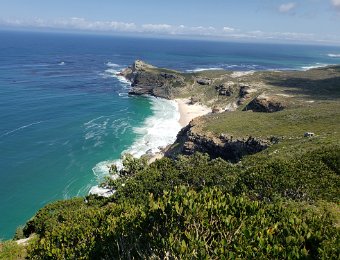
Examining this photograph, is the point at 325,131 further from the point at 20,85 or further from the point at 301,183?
the point at 20,85

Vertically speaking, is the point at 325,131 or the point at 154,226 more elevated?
the point at 154,226

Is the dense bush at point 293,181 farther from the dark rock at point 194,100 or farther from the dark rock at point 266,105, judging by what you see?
the dark rock at point 194,100

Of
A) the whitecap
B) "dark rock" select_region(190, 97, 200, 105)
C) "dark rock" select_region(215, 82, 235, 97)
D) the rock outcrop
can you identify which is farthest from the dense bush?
the whitecap

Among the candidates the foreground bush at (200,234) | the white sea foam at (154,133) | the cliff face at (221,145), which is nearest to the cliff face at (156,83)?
the white sea foam at (154,133)

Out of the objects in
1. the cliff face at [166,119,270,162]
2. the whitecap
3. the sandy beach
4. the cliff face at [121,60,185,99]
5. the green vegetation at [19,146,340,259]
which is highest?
the green vegetation at [19,146,340,259]

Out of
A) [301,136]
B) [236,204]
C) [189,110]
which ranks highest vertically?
[236,204]

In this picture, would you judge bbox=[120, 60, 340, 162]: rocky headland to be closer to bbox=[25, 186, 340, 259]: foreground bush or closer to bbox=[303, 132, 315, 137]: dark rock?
bbox=[303, 132, 315, 137]: dark rock

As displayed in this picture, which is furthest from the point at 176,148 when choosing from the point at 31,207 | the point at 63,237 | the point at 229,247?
the point at 229,247
